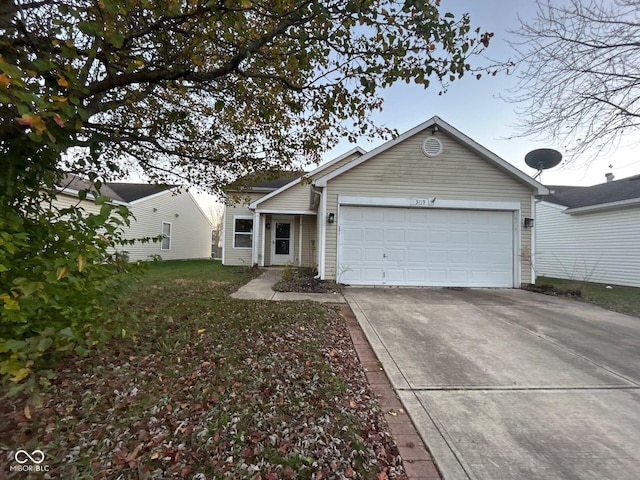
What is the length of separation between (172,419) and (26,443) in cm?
92

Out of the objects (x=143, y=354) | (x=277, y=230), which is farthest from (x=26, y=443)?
(x=277, y=230)

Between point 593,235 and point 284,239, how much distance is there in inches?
522

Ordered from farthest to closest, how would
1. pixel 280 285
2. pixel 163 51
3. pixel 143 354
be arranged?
1. pixel 280 285
2. pixel 163 51
3. pixel 143 354

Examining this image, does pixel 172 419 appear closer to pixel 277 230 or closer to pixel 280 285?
pixel 280 285

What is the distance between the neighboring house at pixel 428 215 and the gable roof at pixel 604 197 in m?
2.86

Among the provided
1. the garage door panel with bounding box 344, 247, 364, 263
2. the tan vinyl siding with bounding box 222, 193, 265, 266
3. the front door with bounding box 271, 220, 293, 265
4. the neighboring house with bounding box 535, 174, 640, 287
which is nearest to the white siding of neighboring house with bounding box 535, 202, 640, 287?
the neighboring house with bounding box 535, 174, 640, 287

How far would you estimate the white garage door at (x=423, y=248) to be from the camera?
848cm

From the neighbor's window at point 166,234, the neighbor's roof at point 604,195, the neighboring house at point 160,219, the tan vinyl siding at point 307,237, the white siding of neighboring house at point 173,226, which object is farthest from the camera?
the neighbor's window at point 166,234

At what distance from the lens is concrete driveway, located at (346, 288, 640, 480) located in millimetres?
2137

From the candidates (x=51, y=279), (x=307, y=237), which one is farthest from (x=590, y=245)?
(x=51, y=279)

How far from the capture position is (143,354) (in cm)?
349

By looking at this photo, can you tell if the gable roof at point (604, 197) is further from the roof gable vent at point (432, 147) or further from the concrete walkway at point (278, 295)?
the concrete walkway at point (278, 295)

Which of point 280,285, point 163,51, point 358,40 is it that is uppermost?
point 358,40

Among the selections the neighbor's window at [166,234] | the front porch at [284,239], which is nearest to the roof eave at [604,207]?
the front porch at [284,239]
